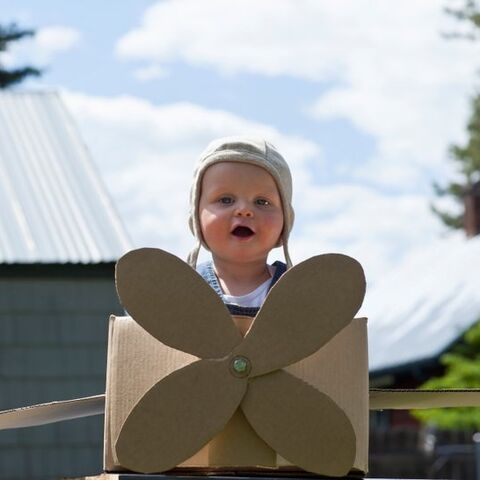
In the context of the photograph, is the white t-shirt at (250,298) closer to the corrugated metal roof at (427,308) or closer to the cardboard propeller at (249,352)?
the cardboard propeller at (249,352)

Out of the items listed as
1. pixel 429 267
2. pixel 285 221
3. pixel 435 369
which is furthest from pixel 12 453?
pixel 429 267

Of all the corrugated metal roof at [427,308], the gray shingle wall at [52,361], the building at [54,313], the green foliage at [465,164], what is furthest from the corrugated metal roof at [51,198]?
the green foliage at [465,164]

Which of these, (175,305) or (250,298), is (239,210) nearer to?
(250,298)

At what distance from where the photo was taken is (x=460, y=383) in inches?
685

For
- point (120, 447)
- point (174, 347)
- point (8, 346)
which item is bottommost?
point (120, 447)

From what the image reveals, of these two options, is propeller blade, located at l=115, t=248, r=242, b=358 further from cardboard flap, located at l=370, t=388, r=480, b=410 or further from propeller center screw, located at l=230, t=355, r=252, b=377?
cardboard flap, located at l=370, t=388, r=480, b=410

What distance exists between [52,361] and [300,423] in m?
8.14

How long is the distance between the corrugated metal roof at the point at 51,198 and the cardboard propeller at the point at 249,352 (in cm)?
771

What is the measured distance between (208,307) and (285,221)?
0.52 m

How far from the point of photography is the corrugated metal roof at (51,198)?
10.5 m

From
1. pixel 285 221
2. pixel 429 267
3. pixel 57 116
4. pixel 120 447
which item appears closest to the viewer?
pixel 120 447

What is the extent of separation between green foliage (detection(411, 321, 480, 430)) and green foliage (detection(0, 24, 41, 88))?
14258mm

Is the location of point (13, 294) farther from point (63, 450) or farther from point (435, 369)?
point (435, 369)

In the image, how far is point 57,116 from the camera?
12344 millimetres
